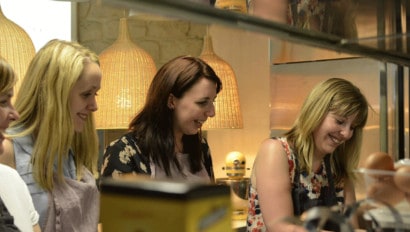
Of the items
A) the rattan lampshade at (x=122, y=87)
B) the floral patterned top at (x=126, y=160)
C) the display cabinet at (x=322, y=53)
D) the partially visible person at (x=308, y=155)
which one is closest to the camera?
the display cabinet at (x=322, y=53)

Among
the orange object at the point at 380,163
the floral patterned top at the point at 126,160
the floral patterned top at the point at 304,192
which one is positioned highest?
the orange object at the point at 380,163

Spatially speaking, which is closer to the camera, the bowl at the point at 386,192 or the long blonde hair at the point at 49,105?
the bowl at the point at 386,192

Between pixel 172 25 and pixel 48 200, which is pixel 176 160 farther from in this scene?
pixel 172 25

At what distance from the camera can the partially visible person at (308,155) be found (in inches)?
68.1

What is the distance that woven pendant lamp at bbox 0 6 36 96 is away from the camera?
7.50ft

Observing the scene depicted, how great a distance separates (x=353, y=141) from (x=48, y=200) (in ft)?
2.86

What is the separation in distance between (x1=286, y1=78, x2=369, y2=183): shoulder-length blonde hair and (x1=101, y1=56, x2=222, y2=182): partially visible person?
0.34 meters

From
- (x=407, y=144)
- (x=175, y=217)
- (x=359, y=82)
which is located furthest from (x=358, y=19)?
(x=359, y=82)

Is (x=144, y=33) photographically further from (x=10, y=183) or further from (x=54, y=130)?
(x=10, y=183)

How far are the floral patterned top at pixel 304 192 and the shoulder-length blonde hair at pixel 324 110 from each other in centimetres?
3

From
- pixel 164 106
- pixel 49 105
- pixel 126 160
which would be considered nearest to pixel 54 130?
pixel 49 105

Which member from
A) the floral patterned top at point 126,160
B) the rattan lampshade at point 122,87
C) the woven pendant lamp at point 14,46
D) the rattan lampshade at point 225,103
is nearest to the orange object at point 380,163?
the floral patterned top at point 126,160

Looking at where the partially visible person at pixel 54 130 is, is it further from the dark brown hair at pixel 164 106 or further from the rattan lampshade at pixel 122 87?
the rattan lampshade at pixel 122 87

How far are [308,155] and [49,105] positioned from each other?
711mm
